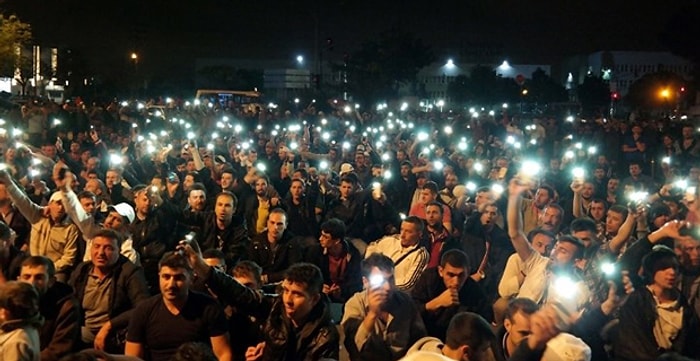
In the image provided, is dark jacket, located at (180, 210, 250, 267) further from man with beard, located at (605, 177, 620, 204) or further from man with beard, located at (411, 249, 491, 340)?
man with beard, located at (605, 177, 620, 204)

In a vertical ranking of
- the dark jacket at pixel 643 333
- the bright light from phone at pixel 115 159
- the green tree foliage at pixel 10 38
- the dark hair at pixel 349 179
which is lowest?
the dark jacket at pixel 643 333

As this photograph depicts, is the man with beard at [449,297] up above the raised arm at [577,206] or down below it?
below

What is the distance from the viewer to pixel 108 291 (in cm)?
670

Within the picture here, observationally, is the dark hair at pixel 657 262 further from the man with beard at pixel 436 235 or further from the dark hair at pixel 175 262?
the dark hair at pixel 175 262

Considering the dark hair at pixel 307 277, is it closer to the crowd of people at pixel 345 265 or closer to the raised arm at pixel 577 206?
the crowd of people at pixel 345 265

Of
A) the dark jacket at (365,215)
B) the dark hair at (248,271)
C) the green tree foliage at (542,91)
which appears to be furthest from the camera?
the green tree foliage at (542,91)

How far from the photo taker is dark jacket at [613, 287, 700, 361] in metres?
5.96

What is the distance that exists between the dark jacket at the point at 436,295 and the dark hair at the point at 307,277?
111 centimetres

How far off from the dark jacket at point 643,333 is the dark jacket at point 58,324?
3.49m

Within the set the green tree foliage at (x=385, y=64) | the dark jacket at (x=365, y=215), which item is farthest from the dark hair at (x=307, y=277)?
the green tree foliage at (x=385, y=64)

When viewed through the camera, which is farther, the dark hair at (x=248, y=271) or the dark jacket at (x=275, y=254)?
the dark jacket at (x=275, y=254)

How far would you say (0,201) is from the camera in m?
9.02

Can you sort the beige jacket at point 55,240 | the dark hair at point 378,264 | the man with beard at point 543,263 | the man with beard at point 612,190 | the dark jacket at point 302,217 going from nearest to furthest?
the dark hair at point 378,264 → the man with beard at point 543,263 → the beige jacket at point 55,240 → the dark jacket at point 302,217 → the man with beard at point 612,190

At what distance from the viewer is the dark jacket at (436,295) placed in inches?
255
